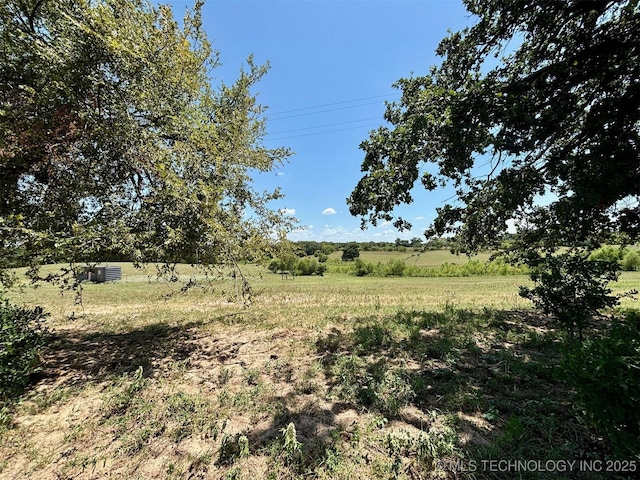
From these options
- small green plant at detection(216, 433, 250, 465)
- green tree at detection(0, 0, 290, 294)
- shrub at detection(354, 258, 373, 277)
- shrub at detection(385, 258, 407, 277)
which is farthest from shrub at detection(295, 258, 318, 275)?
small green plant at detection(216, 433, 250, 465)

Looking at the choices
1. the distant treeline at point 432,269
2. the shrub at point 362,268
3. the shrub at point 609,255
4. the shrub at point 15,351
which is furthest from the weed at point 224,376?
the shrub at point 362,268

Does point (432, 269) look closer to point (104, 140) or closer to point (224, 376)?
point (224, 376)

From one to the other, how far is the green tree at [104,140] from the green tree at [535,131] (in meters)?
3.05

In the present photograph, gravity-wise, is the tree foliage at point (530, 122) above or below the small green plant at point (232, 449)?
above

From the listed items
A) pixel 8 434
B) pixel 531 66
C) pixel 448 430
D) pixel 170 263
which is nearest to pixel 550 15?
pixel 531 66

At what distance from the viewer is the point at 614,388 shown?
6.63 feet

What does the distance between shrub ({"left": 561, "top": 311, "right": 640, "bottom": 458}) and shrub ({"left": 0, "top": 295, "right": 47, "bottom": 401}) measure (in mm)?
6347

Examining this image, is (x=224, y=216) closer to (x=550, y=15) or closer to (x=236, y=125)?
(x=236, y=125)

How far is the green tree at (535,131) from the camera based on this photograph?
163 inches

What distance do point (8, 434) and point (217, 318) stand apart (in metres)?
5.45

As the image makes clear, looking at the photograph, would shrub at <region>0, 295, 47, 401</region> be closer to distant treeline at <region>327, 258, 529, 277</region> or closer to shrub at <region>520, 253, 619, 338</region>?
shrub at <region>520, 253, 619, 338</region>

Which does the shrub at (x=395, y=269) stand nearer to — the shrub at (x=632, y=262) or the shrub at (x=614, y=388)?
the shrub at (x=632, y=262)

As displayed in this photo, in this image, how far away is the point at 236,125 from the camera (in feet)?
19.4

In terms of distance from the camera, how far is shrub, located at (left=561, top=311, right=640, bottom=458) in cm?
195
